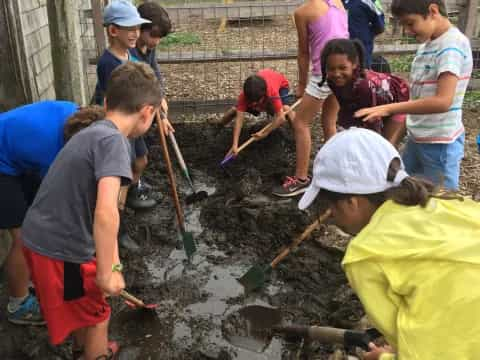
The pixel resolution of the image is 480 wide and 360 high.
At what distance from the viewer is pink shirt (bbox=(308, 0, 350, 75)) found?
4145 millimetres

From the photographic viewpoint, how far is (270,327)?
10.4 feet

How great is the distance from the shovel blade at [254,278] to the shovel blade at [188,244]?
0.53m

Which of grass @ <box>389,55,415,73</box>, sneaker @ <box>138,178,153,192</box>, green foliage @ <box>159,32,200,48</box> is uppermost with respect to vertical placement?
green foliage @ <box>159,32,200,48</box>

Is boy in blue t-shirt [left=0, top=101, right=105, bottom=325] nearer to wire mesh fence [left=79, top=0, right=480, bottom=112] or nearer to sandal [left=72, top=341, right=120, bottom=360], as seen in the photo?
sandal [left=72, top=341, right=120, bottom=360]

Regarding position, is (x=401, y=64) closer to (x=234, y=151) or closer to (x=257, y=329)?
(x=234, y=151)

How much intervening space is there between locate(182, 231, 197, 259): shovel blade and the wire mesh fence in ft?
10.0

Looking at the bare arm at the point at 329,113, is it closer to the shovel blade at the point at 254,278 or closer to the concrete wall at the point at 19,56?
the shovel blade at the point at 254,278

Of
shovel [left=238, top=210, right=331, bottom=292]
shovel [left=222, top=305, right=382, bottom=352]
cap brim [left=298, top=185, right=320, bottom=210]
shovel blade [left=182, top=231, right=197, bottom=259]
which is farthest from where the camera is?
shovel blade [left=182, top=231, right=197, bottom=259]

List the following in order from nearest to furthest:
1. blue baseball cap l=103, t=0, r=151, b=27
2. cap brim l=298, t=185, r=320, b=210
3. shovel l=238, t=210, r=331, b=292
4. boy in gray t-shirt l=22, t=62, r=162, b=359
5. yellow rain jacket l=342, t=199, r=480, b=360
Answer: yellow rain jacket l=342, t=199, r=480, b=360 < cap brim l=298, t=185, r=320, b=210 < boy in gray t-shirt l=22, t=62, r=162, b=359 < shovel l=238, t=210, r=331, b=292 < blue baseball cap l=103, t=0, r=151, b=27

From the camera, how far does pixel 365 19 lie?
16.1 ft

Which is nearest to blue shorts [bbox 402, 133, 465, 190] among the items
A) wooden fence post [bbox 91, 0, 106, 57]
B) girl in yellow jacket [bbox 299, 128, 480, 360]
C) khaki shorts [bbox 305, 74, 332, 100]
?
khaki shorts [bbox 305, 74, 332, 100]

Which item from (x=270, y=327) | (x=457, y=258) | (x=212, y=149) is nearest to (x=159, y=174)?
(x=212, y=149)

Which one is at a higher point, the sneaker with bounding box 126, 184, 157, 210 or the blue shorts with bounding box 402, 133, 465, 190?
the blue shorts with bounding box 402, 133, 465, 190

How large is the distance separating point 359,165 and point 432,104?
159 cm
